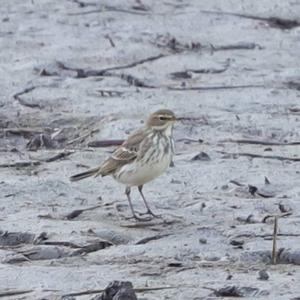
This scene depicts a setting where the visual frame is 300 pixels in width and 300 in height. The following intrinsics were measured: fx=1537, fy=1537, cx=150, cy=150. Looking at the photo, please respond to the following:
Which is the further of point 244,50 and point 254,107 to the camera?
point 244,50

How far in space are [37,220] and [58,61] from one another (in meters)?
4.13

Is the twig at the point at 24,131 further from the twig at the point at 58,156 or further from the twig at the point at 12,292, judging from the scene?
the twig at the point at 12,292

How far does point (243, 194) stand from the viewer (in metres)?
9.30

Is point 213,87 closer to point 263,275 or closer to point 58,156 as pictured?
point 58,156

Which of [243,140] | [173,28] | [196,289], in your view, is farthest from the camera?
[173,28]

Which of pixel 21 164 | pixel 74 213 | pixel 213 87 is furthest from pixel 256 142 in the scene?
pixel 74 213

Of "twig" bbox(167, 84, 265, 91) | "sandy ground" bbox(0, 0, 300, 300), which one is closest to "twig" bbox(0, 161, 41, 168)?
"sandy ground" bbox(0, 0, 300, 300)

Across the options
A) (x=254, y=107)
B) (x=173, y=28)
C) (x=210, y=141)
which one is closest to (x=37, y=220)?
(x=210, y=141)

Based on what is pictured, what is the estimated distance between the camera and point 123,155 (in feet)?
29.9

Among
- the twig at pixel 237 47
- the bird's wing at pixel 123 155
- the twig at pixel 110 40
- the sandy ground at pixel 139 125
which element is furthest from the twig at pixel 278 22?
the bird's wing at pixel 123 155

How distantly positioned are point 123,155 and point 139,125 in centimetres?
164

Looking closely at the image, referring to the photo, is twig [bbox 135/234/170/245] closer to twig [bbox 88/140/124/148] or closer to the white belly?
the white belly

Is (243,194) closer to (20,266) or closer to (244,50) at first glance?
(20,266)

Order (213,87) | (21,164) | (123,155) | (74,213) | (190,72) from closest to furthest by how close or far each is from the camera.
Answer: (74,213) < (123,155) < (21,164) < (213,87) < (190,72)
